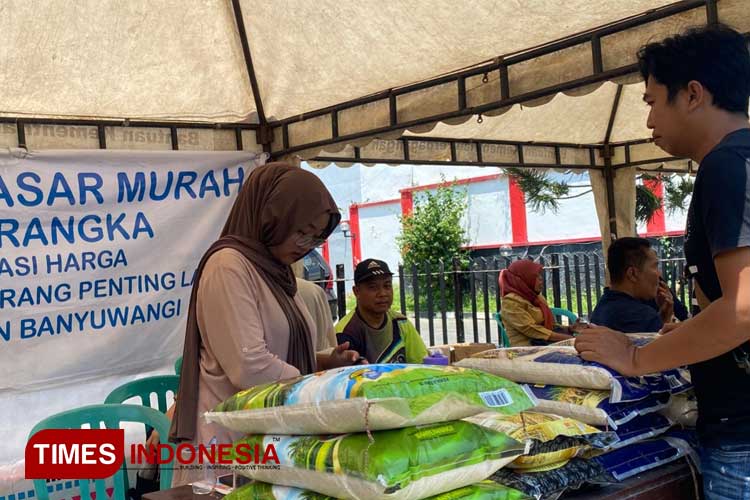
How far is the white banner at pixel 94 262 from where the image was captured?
10.8 ft

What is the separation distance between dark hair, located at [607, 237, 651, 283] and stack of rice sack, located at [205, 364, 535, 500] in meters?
2.03

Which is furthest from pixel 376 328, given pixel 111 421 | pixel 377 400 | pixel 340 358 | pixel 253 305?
pixel 377 400

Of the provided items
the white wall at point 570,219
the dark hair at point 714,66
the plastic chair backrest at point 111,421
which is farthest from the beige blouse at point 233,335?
the white wall at point 570,219

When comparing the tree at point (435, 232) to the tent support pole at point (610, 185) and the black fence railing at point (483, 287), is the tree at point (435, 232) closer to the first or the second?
the black fence railing at point (483, 287)

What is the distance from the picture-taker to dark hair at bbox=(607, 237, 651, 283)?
307cm

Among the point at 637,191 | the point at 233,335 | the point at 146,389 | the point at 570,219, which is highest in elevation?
the point at 637,191

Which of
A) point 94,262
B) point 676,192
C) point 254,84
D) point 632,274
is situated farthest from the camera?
point 676,192

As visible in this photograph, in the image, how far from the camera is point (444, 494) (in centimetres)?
117

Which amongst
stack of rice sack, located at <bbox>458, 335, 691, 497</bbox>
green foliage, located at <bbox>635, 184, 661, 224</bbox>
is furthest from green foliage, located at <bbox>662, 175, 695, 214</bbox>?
stack of rice sack, located at <bbox>458, 335, 691, 497</bbox>

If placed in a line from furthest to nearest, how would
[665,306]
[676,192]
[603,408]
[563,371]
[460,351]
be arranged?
1. [676,192]
2. [460,351]
3. [665,306]
4. [563,371]
5. [603,408]

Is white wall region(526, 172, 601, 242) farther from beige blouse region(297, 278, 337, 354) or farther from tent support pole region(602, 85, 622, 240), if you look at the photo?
beige blouse region(297, 278, 337, 354)

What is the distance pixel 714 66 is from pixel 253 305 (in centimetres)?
133

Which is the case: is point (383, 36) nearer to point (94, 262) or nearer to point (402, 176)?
point (94, 262)

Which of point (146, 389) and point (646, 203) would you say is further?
point (646, 203)
